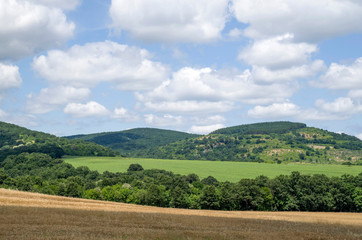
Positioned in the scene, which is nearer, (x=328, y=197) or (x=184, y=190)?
(x=328, y=197)

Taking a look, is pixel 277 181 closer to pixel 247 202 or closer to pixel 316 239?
pixel 247 202

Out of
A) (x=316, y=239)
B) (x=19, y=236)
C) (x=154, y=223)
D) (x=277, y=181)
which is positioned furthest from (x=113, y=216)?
(x=277, y=181)

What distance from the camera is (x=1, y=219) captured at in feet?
90.5

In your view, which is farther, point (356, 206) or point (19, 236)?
point (356, 206)

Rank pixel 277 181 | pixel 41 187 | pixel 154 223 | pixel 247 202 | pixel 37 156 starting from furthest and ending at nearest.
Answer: pixel 37 156, pixel 41 187, pixel 277 181, pixel 247 202, pixel 154 223

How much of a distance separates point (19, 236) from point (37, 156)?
172m

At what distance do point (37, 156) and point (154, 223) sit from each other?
16453cm

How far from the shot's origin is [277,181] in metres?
100

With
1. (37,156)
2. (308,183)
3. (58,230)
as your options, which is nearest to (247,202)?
(308,183)

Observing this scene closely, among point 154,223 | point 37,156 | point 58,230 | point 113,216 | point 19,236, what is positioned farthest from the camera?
point 37,156

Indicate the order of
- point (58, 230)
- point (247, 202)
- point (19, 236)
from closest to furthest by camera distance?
1. point (19, 236)
2. point (58, 230)
3. point (247, 202)

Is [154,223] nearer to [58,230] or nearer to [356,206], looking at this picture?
[58,230]

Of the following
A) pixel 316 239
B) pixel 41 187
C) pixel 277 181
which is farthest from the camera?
pixel 41 187

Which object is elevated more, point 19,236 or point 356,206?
point 19,236
